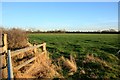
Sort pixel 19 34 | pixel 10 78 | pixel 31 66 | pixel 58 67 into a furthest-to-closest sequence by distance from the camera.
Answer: pixel 19 34
pixel 58 67
pixel 31 66
pixel 10 78

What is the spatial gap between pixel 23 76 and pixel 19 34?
10317mm

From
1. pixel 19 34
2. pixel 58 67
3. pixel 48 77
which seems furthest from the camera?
pixel 19 34

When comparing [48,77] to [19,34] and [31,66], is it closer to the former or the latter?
[31,66]

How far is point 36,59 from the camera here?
1084cm

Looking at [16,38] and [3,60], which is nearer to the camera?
[3,60]

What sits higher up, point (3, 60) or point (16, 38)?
point (16, 38)

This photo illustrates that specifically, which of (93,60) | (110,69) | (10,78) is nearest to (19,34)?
(93,60)

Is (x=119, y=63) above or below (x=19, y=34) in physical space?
below

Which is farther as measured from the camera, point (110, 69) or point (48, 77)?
point (110, 69)

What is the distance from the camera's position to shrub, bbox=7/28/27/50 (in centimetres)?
1716

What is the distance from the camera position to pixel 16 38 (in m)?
17.6

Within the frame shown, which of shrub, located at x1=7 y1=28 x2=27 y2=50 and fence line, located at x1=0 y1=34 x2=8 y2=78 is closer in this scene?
fence line, located at x1=0 y1=34 x2=8 y2=78

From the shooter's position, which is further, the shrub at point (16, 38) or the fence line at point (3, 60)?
the shrub at point (16, 38)

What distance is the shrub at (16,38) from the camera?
17.2 m
